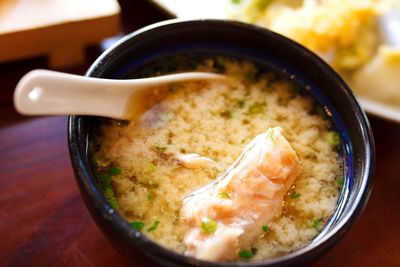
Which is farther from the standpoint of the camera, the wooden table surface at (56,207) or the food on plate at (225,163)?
the wooden table surface at (56,207)

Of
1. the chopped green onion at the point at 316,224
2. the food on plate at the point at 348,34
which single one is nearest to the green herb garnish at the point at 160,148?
the chopped green onion at the point at 316,224

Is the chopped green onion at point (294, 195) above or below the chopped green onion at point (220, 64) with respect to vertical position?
below

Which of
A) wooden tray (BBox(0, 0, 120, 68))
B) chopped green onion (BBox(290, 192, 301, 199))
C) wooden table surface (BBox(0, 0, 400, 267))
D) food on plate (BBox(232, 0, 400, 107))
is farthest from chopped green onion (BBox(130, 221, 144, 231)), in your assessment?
food on plate (BBox(232, 0, 400, 107))

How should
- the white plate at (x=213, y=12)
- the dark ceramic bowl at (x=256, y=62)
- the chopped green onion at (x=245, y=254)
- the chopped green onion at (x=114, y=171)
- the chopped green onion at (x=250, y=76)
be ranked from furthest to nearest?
the white plate at (x=213, y=12) → the chopped green onion at (x=250, y=76) → the chopped green onion at (x=114, y=171) → the chopped green onion at (x=245, y=254) → the dark ceramic bowl at (x=256, y=62)

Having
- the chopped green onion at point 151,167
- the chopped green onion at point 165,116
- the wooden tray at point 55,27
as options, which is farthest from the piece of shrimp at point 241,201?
the wooden tray at point 55,27

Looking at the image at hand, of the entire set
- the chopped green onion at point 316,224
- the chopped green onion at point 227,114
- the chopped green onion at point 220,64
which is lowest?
the chopped green onion at point 316,224

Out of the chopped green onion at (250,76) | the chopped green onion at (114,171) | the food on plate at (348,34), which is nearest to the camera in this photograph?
the chopped green onion at (114,171)

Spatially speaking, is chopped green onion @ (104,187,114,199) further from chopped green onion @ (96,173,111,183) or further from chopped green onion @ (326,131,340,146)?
chopped green onion @ (326,131,340,146)

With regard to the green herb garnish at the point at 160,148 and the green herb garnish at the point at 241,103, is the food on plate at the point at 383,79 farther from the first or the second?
the green herb garnish at the point at 160,148

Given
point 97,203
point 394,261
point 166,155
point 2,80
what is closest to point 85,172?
point 97,203
